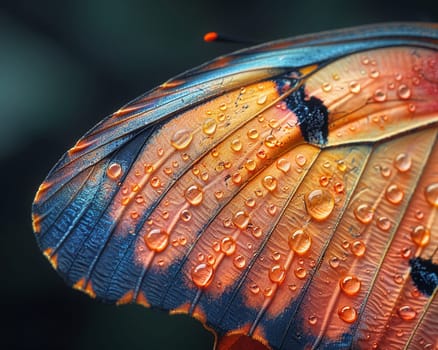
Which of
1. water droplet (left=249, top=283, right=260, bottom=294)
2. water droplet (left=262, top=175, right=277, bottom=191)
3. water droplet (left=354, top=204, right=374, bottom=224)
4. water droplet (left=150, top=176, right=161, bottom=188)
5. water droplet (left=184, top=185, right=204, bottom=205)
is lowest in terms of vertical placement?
water droplet (left=249, top=283, right=260, bottom=294)

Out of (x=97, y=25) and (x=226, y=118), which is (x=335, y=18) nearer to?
(x=97, y=25)

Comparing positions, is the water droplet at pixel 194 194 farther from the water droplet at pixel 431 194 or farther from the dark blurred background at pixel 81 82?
the dark blurred background at pixel 81 82

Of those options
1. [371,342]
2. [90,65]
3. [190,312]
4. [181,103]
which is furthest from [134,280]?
[90,65]

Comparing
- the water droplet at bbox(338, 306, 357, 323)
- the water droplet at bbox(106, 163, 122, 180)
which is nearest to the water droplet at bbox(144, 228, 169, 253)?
the water droplet at bbox(106, 163, 122, 180)

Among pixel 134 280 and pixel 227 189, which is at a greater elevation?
pixel 227 189

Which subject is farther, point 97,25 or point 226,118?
point 97,25

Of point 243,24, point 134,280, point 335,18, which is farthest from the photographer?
point 243,24

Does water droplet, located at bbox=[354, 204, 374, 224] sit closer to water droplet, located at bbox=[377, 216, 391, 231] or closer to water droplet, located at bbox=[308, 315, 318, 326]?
water droplet, located at bbox=[377, 216, 391, 231]

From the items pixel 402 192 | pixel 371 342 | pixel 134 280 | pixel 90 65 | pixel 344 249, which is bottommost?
pixel 134 280
